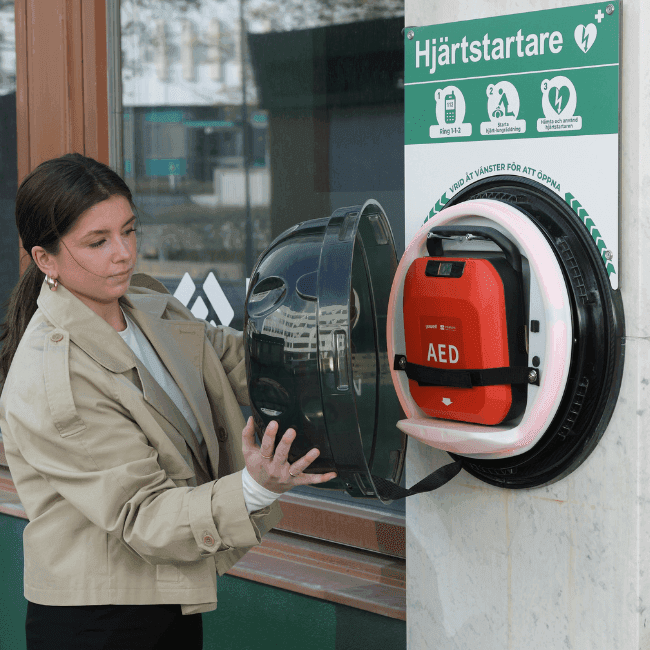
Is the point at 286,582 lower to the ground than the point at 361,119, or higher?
lower

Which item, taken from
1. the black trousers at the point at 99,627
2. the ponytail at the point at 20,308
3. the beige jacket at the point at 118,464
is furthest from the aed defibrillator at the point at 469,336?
the ponytail at the point at 20,308

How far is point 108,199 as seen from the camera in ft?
5.88

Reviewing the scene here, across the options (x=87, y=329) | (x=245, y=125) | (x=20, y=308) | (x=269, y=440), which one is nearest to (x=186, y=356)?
(x=87, y=329)

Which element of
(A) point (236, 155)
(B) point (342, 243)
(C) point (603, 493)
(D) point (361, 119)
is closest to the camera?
(B) point (342, 243)

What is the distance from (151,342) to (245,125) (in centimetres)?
115

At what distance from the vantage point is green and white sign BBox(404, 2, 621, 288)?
4.94 feet

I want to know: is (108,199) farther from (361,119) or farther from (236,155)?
(236,155)

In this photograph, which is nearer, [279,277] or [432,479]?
[279,277]

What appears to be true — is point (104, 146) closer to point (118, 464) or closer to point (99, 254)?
point (99, 254)

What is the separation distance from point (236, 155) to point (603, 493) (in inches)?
68.7

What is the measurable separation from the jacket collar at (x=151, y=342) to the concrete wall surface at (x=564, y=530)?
1.52ft

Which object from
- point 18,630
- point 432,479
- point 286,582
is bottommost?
point 18,630

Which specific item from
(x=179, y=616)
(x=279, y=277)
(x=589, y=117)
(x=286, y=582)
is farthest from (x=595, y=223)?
(x=286, y=582)

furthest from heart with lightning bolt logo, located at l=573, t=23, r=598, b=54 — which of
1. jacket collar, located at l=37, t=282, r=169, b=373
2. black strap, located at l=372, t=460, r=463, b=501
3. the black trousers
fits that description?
the black trousers
